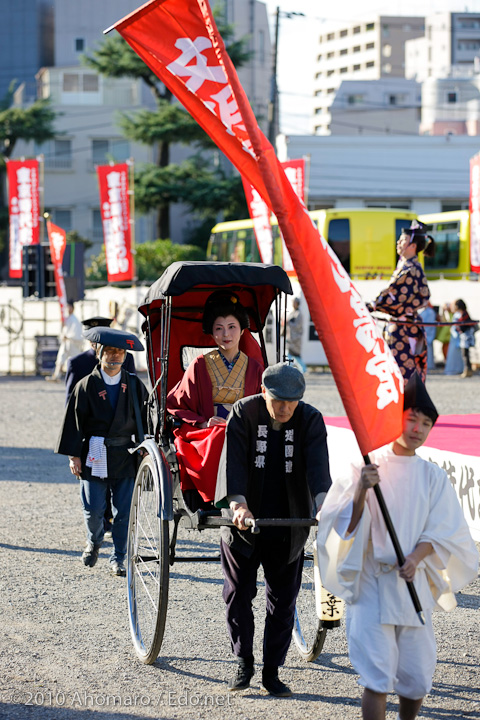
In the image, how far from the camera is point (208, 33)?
3885 millimetres

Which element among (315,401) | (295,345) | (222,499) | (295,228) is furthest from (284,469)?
(295,345)

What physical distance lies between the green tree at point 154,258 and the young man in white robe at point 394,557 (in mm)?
29866

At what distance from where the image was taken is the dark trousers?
4.29 meters

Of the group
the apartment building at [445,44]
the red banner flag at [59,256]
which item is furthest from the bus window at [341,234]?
the apartment building at [445,44]

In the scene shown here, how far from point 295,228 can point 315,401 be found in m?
12.8

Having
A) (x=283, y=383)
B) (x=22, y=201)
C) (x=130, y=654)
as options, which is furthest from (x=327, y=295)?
(x=22, y=201)

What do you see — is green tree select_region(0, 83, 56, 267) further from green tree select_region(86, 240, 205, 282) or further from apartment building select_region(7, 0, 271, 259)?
green tree select_region(86, 240, 205, 282)

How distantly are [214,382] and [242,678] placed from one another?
163 centimetres

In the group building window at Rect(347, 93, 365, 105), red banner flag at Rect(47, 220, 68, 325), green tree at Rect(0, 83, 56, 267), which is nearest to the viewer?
red banner flag at Rect(47, 220, 68, 325)

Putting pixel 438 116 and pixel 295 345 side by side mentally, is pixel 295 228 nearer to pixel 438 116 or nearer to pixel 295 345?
pixel 295 345

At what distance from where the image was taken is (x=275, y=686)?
4250 mm

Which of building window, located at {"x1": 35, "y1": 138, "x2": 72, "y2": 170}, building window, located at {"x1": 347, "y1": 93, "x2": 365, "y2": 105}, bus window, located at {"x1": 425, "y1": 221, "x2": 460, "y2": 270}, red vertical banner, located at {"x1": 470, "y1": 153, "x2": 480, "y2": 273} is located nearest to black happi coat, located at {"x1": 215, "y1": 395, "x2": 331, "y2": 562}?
red vertical banner, located at {"x1": 470, "y1": 153, "x2": 480, "y2": 273}

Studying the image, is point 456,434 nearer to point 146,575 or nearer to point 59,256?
point 146,575

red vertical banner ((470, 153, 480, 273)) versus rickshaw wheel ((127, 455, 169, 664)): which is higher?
red vertical banner ((470, 153, 480, 273))
